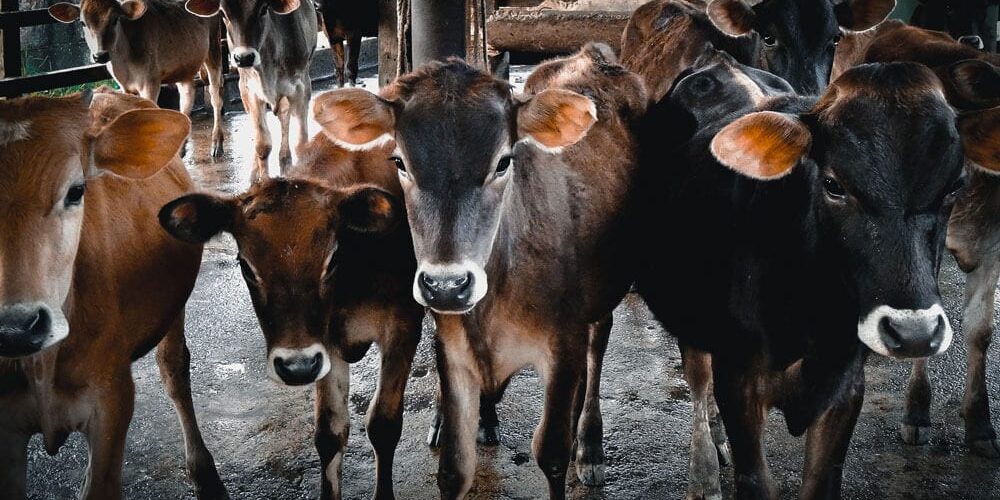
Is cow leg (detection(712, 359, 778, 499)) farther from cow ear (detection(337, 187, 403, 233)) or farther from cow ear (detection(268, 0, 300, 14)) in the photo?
cow ear (detection(268, 0, 300, 14))

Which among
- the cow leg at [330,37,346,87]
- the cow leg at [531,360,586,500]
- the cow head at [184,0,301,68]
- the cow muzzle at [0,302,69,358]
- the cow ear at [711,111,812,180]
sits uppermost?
the cow ear at [711,111,812,180]

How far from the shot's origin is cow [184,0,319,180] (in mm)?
8867

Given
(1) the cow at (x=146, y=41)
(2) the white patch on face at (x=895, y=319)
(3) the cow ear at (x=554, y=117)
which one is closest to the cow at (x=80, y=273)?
(3) the cow ear at (x=554, y=117)

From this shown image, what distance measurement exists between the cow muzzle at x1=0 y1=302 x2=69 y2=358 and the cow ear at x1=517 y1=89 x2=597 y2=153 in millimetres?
1643

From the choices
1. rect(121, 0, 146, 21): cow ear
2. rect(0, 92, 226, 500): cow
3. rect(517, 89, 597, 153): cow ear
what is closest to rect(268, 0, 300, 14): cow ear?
rect(121, 0, 146, 21): cow ear

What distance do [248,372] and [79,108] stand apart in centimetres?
233

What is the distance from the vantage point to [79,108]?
3.24 metres

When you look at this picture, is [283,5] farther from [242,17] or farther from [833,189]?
[833,189]

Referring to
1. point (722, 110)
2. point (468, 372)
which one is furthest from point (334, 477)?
point (722, 110)

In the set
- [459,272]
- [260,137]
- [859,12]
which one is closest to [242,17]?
[260,137]

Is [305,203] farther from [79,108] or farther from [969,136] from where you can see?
[969,136]

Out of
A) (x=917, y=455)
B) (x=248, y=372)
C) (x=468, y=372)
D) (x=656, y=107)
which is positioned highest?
(x=656, y=107)

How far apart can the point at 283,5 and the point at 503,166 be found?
6.11m

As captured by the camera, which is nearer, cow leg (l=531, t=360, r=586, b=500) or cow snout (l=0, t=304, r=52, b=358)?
cow snout (l=0, t=304, r=52, b=358)
